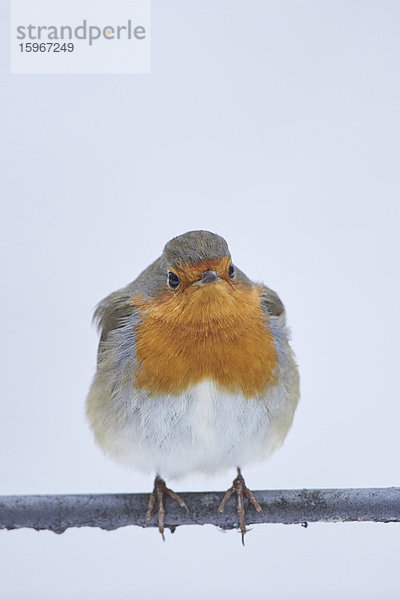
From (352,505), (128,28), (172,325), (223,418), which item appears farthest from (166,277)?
(128,28)

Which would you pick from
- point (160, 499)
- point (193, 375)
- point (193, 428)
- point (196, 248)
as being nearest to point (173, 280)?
point (196, 248)

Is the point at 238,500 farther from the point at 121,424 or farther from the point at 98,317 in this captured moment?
the point at 98,317

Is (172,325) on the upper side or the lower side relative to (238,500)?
upper

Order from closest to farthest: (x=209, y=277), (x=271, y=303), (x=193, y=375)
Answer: (x=209, y=277) → (x=193, y=375) → (x=271, y=303)

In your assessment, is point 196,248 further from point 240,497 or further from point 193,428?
point 240,497

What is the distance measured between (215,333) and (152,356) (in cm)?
20

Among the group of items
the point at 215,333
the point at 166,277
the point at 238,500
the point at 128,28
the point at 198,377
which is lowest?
the point at 238,500

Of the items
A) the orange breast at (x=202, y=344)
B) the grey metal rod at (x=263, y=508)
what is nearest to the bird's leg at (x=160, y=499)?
the grey metal rod at (x=263, y=508)

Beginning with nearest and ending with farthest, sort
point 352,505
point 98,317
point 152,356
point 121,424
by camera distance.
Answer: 1. point 352,505
2. point 152,356
3. point 121,424
4. point 98,317

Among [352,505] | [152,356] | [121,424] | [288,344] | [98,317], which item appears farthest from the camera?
[98,317]

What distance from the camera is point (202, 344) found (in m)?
2.03

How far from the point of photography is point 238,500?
7.23 feet

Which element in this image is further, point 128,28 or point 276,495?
point 128,28

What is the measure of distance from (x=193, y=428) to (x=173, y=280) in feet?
1.47
